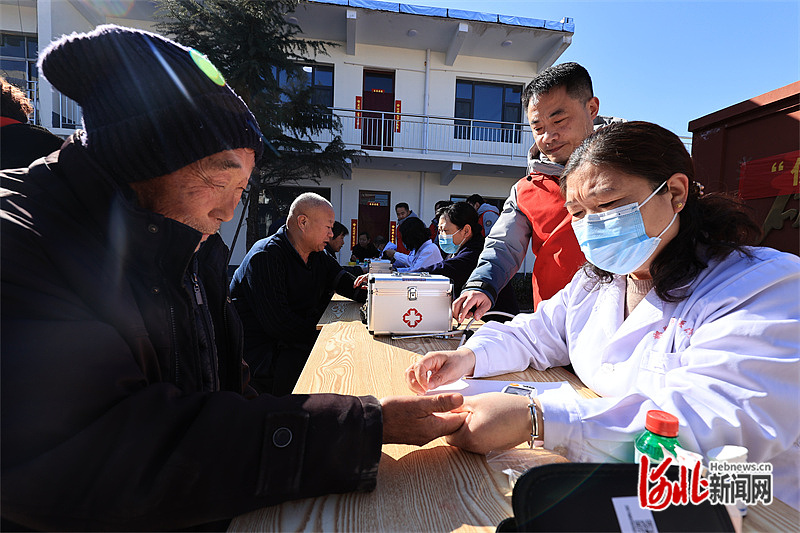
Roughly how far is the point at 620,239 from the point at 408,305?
1.14 m

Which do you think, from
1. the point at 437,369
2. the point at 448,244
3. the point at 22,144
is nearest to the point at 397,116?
the point at 448,244

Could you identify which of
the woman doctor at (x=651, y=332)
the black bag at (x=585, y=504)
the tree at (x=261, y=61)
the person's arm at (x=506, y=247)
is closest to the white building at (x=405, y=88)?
the tree at (x=261, y=61)

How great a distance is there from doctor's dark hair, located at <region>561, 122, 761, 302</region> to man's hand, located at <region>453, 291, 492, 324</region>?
96 centimetres

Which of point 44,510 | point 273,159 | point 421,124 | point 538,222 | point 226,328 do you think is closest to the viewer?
point 44,510

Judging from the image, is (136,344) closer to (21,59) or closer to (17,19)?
(21,59)

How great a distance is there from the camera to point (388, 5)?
32.4ft

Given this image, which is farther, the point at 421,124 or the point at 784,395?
the point at 421,124

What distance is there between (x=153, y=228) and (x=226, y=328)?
58 cm

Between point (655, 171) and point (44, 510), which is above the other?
point (655, 171)

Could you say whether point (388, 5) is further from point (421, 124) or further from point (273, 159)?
point (273, 159)

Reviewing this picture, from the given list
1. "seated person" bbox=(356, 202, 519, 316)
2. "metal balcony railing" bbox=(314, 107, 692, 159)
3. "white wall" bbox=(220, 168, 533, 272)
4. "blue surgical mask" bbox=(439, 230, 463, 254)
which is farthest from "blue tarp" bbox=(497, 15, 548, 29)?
"blue surgical mask" bbox=(439, 230, 463, 254)

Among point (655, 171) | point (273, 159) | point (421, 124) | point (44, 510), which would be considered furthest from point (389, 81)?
point (44, 510)

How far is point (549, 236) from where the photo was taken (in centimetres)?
227

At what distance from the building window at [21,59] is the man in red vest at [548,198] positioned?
38.5 ft
